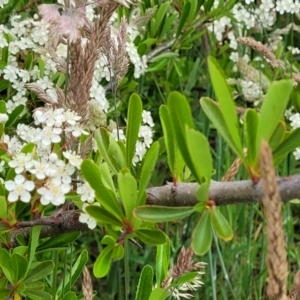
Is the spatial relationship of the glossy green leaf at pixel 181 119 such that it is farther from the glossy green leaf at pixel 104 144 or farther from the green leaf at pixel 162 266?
the green leaf at pixel 162 266

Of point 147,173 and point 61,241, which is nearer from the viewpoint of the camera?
point 147,173

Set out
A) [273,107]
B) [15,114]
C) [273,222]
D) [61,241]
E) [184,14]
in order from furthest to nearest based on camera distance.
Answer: [184,14]
[15,114]
[61,241]
[273,107]
[273,222]

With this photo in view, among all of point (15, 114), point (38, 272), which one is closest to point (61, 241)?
point (38, 272)

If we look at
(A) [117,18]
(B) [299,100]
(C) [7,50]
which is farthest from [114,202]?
(B) [299,100]

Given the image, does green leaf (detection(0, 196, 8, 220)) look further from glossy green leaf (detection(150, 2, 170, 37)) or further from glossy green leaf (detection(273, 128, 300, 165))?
glossy green leaf (detection(150, 2, 170, 37))

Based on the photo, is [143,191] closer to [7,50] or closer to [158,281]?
[158,281]

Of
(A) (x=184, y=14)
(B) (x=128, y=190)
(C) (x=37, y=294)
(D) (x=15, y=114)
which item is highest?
(A) (x=184, y=14)

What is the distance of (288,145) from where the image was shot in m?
0.54

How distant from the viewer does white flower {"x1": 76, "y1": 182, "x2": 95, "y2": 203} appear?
605 mm

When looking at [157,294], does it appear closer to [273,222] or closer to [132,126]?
[132,126]

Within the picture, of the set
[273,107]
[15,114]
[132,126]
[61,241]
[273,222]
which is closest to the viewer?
[273,222]

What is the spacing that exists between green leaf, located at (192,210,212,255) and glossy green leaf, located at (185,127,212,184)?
0.11 feet

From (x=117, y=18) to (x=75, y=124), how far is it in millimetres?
689

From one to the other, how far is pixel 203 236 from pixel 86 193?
135 mm
